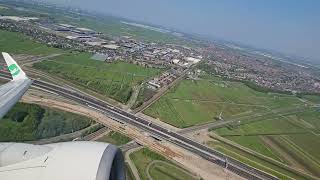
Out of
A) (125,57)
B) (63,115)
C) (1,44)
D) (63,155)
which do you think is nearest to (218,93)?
(125,57)

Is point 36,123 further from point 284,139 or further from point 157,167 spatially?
point 284,139

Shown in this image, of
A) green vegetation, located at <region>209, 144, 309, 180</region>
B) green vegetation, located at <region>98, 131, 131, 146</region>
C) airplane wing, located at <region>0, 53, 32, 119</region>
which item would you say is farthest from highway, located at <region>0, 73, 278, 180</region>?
airplane wing, located at <region>0, 53, 32, 119</region>

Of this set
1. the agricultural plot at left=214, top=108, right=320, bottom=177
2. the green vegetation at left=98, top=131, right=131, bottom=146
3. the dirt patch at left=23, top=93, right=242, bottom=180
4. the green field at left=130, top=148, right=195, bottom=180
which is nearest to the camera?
the green field at left=130, top=148, right=195, bottom=180

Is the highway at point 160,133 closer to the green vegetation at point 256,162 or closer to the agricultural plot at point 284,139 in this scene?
the green vegetation at point 256,162

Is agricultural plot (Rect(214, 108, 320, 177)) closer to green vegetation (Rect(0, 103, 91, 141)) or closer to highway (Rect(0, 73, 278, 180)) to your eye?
highway (Rect(0, 73, 278, 180))

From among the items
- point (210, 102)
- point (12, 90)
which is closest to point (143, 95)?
point (210, 102)

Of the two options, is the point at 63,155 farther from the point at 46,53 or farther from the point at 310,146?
the point at 46,53

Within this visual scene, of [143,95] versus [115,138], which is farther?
[143,95]
